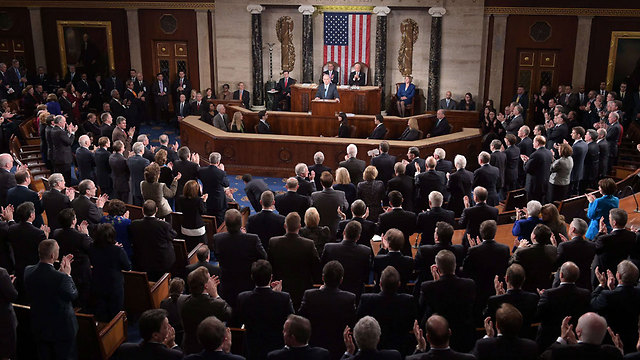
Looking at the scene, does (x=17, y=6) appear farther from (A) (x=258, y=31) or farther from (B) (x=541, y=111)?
(B) (x=541, y=111)

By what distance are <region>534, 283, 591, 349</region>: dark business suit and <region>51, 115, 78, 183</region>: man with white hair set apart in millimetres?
8848

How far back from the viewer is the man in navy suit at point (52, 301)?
16.3ft

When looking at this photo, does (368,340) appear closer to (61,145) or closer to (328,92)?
(61,145)

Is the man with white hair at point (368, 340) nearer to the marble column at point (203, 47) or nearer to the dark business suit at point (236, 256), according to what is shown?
the dark business suit at point (236, 256)

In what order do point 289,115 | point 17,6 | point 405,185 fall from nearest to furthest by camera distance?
point 405,185
point 289,115
point 17,6

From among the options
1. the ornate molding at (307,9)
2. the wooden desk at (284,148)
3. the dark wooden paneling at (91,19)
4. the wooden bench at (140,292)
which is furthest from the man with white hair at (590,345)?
the dark wooden paneling at (91,19)

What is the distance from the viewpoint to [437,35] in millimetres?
16438

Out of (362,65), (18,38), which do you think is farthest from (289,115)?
(18,38)

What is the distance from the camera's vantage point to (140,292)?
6027 millimetres

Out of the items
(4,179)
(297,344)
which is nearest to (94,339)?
(297,344)

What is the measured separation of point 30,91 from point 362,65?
8.71 metres

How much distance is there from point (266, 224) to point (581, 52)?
12596 millimetres

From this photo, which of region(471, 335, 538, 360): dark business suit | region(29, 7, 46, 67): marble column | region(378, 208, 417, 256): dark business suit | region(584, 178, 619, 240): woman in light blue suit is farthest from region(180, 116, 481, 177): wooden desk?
region(29, 7, 46, 67): marble column

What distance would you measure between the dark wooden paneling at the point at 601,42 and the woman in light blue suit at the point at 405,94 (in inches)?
182
